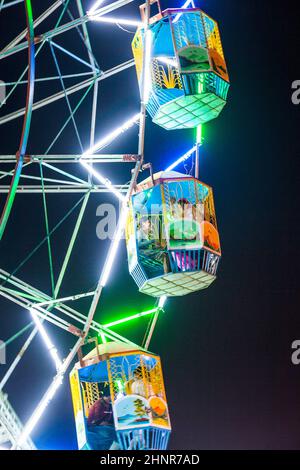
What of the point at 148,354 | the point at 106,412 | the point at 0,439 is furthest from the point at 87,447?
the point at 0,439

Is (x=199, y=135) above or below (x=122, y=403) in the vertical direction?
above

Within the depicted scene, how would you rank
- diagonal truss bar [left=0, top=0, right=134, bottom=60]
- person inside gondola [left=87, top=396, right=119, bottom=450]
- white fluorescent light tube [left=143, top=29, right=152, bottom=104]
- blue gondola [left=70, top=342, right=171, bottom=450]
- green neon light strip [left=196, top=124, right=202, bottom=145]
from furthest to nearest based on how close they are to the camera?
green neon light strip [left=196, top=124, right=202, bottom=145] < white fluorescent light tube [left=143, top=29, right=152, bottom=104] < diagonal truss bar [left=0, top=0, right=134, bottom=60] < person inside gondola [left=87, top=396, right=119, bottom=450] < blue gondola [left=70, top=342, right=171, bottom=450]

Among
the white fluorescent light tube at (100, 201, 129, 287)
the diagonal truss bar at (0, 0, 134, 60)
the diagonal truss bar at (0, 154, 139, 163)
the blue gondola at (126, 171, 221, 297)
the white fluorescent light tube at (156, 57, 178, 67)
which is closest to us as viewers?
the blue gondola at (126, 171, 221, 297)

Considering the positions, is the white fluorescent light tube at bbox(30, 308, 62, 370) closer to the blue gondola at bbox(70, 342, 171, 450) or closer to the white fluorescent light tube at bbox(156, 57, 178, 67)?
the blue gondola at bbox(70, 342, 171, 450)

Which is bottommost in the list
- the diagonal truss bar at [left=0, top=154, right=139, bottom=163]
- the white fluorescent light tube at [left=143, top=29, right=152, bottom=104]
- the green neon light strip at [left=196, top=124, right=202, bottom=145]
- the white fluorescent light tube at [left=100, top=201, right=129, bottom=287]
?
the white fluorescent light tube at [left=100, top=201, right=129, bottom=287]

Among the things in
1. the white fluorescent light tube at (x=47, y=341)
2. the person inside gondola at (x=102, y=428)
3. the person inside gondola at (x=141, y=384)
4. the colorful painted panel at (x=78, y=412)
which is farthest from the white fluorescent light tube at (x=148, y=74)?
the person inside gondola at (x=102, y=428)

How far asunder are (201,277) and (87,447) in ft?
10.9

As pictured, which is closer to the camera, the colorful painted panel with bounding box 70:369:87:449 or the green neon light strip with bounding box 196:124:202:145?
the colorful painted panel with bounding box 70:369:87:449

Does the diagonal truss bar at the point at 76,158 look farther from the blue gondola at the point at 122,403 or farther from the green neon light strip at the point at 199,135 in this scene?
the blue gondola at the point at 122,403

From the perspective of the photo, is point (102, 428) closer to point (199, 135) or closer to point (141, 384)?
point (141, 384)

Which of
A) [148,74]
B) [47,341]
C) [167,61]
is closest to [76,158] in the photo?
[148,74]

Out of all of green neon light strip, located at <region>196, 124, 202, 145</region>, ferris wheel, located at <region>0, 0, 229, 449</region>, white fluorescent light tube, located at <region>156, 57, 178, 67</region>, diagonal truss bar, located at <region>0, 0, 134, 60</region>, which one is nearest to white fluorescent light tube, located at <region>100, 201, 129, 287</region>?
ferris wheel, located at <region>0, 0, 229, 449</region>
